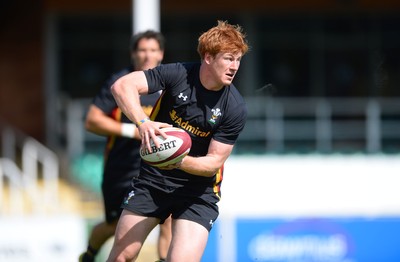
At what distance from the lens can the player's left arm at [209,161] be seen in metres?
5.71

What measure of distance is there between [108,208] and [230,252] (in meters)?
3.72

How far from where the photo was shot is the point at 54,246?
33.7 ft

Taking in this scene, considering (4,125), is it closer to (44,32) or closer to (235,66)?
(44,32)

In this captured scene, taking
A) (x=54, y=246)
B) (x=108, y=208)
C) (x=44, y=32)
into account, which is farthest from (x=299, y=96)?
(x=108, y=208)

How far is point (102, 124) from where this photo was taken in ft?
23.4

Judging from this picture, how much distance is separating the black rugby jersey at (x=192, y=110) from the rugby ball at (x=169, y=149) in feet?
1.08

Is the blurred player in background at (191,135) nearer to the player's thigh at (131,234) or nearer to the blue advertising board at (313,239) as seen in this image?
the player's thigh at (131,234)

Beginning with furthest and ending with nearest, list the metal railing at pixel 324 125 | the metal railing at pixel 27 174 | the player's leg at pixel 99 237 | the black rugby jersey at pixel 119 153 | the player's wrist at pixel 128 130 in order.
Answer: the metal railing at pixel 324 125 < the metal railing at pixel 27 174 < the player's leg at pixel 99 237 < the black rugby jersey at pixel 119 153 < the player's wrist at pixel 128 130

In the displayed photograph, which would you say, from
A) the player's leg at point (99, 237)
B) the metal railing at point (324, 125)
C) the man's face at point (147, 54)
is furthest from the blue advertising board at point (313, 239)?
the metal railing at point (324, 125)

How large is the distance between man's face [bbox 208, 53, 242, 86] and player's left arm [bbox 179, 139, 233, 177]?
0.44 meters

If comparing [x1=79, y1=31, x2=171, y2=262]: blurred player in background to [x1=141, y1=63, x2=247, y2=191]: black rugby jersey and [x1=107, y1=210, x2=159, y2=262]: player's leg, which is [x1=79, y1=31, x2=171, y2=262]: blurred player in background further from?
[x1=107, y1=210, x2=159, y2=262]: player's leg

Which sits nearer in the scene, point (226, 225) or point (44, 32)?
point (226, 225)

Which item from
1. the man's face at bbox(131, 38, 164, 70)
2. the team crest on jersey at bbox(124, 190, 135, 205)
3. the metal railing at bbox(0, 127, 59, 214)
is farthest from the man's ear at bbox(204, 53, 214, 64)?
the metal railing at bbox(0, 127, 59, 214)

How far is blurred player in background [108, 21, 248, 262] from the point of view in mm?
5707
